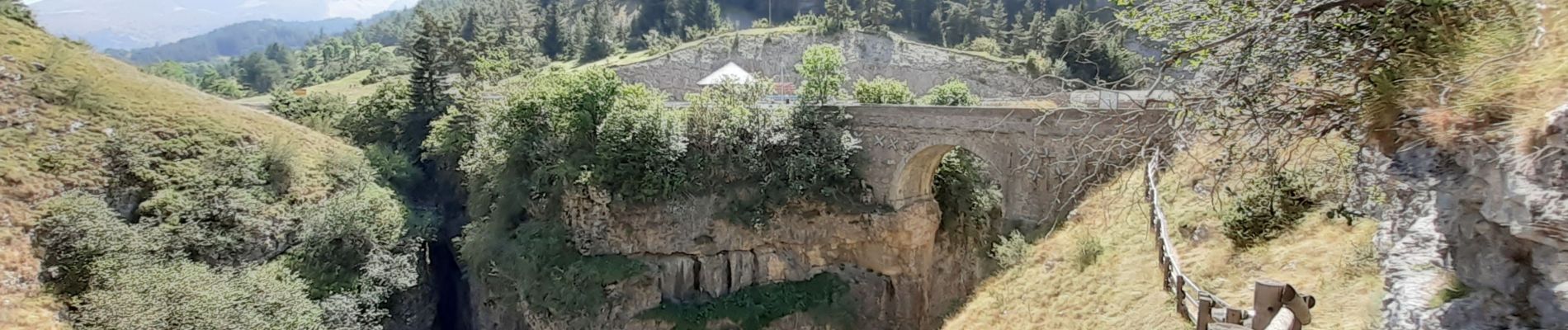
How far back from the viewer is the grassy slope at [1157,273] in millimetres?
6117

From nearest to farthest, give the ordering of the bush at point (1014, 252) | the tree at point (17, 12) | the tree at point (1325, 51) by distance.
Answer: the tree at point (1325, 51), the bush at point (1014, 252), the tree at point (17, 12)

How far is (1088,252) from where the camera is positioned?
1087 cm

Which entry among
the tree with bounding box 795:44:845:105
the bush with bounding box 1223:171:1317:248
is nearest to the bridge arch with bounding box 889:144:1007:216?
the tree with bounding box 795:44:845:105

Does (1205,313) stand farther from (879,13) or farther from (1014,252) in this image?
(879,13)

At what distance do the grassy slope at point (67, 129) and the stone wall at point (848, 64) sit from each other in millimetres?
13260

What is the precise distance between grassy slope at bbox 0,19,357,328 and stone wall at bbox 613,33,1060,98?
13.3 m

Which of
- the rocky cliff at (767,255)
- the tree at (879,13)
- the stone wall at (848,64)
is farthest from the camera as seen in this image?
the tree at (879,13)

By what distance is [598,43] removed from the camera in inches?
1836

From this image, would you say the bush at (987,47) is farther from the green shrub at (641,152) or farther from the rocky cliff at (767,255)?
the green shrub at (641,152)

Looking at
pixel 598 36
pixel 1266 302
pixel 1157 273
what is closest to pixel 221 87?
pixel 598 36

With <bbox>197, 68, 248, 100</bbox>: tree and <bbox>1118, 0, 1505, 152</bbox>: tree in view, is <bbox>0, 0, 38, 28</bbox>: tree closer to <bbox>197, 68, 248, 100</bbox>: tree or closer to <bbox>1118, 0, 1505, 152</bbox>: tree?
A: <bbox>1118, 0, 1505, 152</bbox>: tree

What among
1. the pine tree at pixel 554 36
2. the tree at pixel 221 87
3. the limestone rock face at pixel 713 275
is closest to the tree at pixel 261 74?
the tree at pixel 221 87

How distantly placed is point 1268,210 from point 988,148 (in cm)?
760

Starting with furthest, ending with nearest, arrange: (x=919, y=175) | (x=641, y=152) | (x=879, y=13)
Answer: (x=879, y=13), (x=919, y=175), (x=641, y=152)
